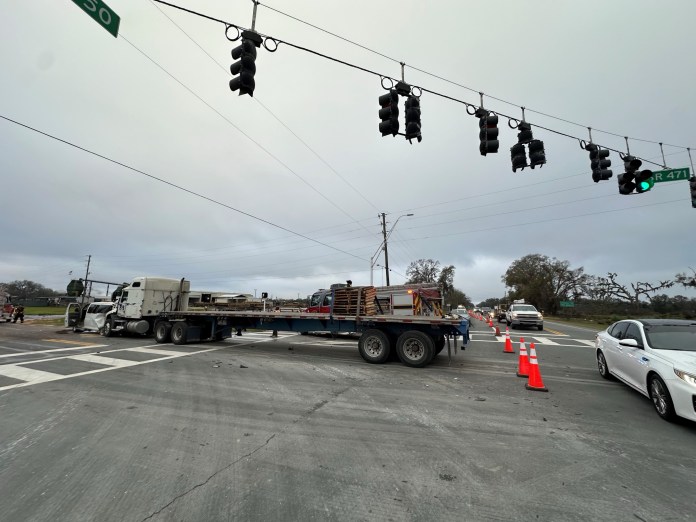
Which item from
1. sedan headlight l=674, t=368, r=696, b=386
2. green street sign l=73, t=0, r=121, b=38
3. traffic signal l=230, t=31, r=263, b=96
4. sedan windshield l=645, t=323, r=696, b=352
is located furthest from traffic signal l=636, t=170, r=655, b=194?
green street sign l=73, t=0, r=121, b=38

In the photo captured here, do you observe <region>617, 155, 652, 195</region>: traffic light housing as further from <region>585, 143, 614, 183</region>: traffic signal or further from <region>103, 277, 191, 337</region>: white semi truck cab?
<region>103, 277, 191, 337</region>: white semi truck cab

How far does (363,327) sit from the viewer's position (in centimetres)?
1132

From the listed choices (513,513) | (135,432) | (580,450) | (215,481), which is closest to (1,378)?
(135,432)

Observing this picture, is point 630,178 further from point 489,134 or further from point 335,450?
point 335,450

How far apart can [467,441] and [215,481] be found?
3.03 metres

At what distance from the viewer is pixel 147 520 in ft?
9.23

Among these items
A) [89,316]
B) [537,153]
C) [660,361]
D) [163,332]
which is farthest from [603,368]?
[89,316]

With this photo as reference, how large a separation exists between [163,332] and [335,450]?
540 inches

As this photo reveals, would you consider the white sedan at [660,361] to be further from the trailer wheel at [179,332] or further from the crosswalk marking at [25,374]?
the trailer wheel at [179,332]

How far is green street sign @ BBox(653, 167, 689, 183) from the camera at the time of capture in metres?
11.2

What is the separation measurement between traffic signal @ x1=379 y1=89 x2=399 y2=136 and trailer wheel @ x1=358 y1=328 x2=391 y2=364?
586cm

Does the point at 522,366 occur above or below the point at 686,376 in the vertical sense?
below

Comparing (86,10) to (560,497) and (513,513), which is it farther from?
(560,497)

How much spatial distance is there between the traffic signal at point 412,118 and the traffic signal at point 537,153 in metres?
3.50
